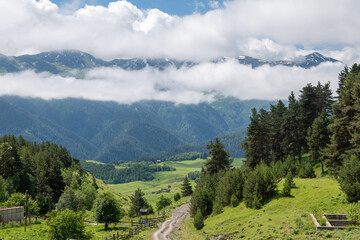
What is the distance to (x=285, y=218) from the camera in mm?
47594

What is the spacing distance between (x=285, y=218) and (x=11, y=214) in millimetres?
60436

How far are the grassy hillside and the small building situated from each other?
37.9m

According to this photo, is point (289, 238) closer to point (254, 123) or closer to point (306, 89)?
point (254, 123)

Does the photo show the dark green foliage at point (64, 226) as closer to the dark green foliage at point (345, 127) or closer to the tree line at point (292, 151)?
the tree line at point (292, 151)

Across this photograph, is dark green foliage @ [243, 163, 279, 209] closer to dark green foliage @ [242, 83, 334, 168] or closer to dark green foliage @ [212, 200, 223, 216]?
dark green foliage @ [212, 200, 223, 216]

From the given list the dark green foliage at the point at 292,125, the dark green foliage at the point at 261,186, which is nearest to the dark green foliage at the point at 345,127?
the dark green foliage at the point at 261,186

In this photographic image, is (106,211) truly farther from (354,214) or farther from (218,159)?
(354,214)

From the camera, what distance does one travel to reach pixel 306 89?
94.1 meters

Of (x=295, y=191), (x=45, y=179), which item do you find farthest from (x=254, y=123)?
(x=45, y=179)

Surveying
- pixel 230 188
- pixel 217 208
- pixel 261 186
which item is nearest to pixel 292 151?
pixel 230 188

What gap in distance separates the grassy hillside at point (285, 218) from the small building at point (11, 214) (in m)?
37.9

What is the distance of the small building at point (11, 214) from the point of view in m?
66.6

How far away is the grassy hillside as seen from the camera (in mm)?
40438

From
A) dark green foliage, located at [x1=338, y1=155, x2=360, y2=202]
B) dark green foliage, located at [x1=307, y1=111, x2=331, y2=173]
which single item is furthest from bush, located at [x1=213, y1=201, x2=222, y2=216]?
dark green foliage, located at [x1=338, y1=155, x2=360, y2=202]
